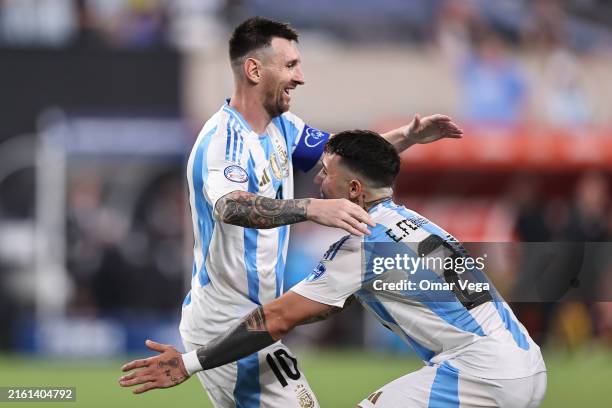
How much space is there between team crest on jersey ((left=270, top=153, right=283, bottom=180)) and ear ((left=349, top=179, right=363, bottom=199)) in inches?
33.4

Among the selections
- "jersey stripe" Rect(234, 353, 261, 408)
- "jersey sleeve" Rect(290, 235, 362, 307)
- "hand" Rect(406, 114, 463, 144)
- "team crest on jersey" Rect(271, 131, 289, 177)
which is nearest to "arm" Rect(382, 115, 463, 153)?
"hand" Rect(406, 114, 463, 144)

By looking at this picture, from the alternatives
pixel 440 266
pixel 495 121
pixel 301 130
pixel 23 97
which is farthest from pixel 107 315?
Result: pixel 440 266

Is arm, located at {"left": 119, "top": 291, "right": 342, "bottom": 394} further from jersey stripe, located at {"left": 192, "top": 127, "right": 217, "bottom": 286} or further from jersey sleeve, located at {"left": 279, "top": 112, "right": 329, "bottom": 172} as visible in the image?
jersey sleeve, located at {"left": 279, "top": 112, "right": 329, "bottom": 172}

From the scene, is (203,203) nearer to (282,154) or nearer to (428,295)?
(282,154)

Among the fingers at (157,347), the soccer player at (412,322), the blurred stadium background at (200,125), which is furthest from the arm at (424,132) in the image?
the blurred stadium background at (200,125)

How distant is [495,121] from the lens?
2147 centimetres

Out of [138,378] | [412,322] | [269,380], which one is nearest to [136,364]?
[138,378]

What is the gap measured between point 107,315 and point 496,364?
13.5 m

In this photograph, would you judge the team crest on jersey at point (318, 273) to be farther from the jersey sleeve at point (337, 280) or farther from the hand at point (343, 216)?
the hand at point (343, 216)

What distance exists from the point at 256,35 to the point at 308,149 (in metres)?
0.75

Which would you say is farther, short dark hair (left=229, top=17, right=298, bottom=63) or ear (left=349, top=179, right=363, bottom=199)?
short dark hair (left=229, top=17, right=298, bottom=63)

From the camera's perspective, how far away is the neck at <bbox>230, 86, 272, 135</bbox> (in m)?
7.32

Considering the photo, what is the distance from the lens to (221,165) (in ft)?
22.6

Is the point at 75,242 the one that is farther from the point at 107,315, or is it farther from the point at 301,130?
the point at 301,130
